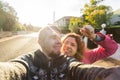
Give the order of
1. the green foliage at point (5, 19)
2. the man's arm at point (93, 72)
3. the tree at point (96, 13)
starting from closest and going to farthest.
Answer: the man's arm at point (93, 72)
the tree at point (96, 13)
the green foliage at point (5, 19)

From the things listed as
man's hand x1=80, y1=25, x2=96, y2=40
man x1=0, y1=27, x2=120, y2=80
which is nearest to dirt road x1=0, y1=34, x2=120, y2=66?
man's hand x1=80, y1=25, x2=96, y2=40

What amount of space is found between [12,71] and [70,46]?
2.04m

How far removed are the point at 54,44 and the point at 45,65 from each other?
0.15 meters

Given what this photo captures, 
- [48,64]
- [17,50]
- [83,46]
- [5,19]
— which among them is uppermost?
[48,64]

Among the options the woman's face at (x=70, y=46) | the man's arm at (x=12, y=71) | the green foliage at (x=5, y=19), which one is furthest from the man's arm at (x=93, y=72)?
the green foliage at (x=5, y=19)

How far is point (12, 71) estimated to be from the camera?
1.31 metres

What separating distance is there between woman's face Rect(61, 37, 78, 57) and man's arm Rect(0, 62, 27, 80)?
1.65 metres

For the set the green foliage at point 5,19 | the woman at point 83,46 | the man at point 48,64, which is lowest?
the green foliage at point 5,19

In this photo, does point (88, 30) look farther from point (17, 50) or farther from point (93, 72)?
point (17, 50)

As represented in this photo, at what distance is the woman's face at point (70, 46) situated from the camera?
3207mm

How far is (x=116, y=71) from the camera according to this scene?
3.43ft

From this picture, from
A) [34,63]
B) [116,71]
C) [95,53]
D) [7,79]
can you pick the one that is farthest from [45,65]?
[95,53]

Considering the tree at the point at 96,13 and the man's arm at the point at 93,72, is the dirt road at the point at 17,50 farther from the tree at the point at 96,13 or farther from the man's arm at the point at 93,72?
the tree at the point at 96,13

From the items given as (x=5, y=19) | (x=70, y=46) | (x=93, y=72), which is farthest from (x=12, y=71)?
(x=5, y=19)
